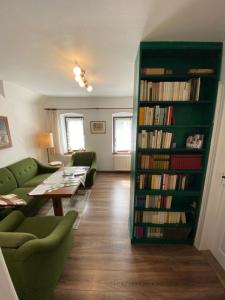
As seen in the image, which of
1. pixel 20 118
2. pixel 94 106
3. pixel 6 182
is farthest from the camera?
pixel 94 106

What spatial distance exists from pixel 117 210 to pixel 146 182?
1261 mm

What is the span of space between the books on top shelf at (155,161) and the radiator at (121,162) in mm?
2783

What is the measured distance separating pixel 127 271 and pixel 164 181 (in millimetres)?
1126

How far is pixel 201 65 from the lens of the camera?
1.60 metres

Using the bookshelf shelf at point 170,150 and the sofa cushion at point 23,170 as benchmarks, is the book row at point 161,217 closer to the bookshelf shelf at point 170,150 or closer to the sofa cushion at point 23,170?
the bookshelf shelf at point 170,150

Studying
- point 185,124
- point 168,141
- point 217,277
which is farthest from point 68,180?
point 217,277

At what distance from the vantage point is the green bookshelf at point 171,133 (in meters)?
1.51

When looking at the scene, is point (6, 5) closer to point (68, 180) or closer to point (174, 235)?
point (68, 180)

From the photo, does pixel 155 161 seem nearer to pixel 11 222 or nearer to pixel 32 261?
pixel 32 261

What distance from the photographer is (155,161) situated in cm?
171

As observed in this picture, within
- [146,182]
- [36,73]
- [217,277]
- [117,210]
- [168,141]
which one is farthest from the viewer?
[117,210]

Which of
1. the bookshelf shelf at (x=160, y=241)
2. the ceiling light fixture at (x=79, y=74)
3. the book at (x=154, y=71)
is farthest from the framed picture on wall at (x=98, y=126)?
the bookshelf shelf at (x=160, y=241)

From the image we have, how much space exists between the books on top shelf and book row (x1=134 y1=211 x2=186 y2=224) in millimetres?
649

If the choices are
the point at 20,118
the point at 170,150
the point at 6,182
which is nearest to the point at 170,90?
the point at 170,150
